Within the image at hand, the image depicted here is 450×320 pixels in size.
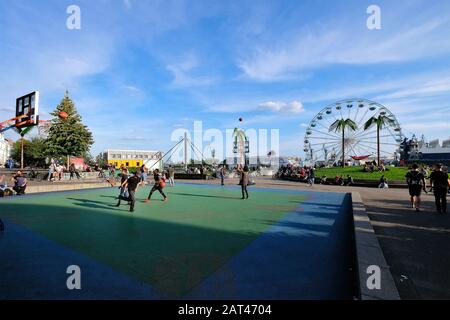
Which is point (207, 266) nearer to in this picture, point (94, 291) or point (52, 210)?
point (94, 291)

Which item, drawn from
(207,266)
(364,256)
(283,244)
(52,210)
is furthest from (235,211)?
(52,210)

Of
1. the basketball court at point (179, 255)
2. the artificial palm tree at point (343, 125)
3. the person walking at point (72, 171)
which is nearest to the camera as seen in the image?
the basketball court at point (179, 255)

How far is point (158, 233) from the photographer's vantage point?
22.6 feet

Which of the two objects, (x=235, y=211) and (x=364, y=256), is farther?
(x=235, y=211)

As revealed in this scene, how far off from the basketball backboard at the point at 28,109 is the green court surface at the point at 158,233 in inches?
396

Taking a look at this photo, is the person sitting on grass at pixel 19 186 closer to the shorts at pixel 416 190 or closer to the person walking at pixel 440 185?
the shorts at pixel 416 190

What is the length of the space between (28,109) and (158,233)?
19.0 metres

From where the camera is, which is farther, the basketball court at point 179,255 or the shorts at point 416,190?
the shorts at point 416,190

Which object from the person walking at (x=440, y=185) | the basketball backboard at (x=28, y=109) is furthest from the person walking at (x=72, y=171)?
the person walking at (x=440, y=185)

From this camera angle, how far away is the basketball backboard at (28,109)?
1908cm
